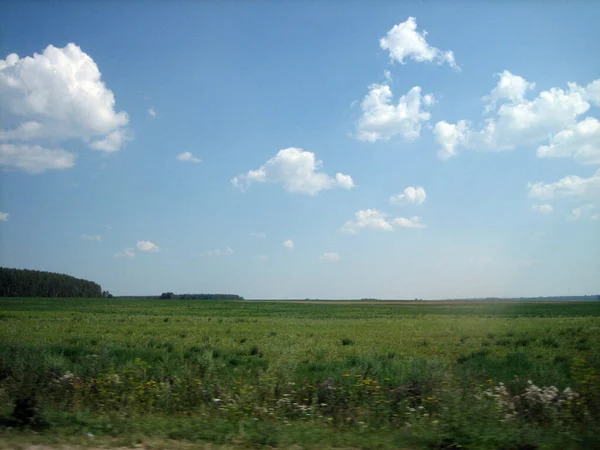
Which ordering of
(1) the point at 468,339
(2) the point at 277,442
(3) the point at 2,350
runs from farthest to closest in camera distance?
(1) the point at 468,339, (3) the point at 2,350, (2) the point at 277,442

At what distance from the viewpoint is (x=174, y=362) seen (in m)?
12.8

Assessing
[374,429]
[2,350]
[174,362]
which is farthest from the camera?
[174,362]

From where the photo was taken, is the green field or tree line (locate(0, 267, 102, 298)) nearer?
the green field

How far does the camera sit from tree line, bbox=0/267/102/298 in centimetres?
10531

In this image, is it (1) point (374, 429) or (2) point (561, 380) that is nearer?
(1) point (374, 429)

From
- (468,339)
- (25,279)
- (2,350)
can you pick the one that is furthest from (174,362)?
(25,279)

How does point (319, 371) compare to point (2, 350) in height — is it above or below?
below

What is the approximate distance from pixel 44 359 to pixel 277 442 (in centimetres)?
712

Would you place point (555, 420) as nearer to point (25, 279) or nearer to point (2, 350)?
point (2, 350)

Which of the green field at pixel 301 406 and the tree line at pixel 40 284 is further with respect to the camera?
the tree line at pixel 40 284

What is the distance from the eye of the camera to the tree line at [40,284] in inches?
4146

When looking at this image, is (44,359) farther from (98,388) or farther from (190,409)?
(190,409)

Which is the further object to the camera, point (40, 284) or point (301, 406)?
point (40, 284)

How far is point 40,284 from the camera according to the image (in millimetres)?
117750
